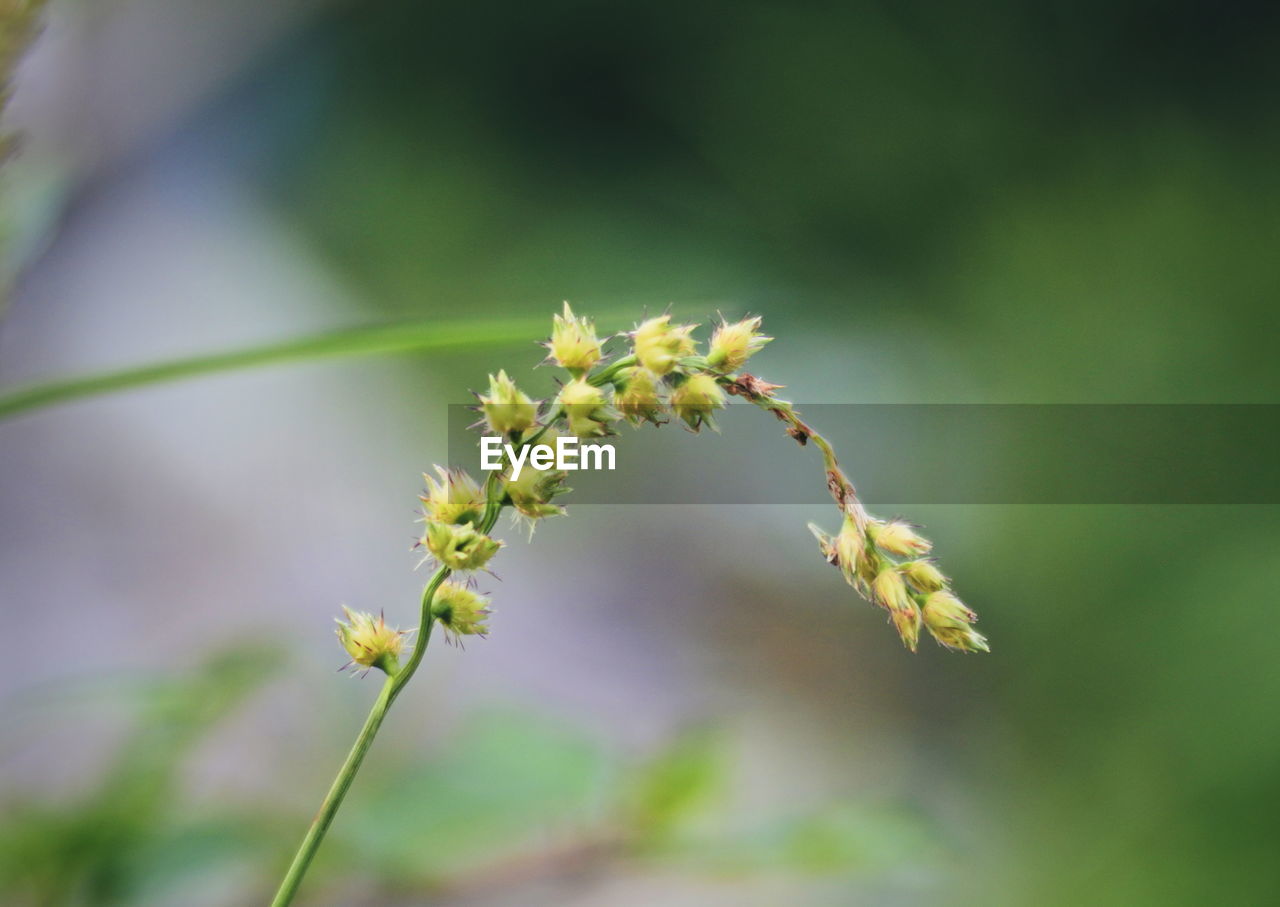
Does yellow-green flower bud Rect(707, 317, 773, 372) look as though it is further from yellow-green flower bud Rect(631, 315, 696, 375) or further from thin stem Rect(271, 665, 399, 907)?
thin stem Rect(271, 665, 399, 907)

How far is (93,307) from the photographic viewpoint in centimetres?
134

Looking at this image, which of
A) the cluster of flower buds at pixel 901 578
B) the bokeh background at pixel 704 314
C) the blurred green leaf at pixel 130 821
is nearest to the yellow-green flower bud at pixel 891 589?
the cluster of flower buds at pixel 901 578

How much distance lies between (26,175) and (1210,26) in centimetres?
164

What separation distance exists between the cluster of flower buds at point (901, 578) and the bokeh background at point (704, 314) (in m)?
0.77

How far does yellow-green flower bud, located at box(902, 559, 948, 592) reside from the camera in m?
0.25

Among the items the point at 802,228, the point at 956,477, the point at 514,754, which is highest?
the point at 802,228

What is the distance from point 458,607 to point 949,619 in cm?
11

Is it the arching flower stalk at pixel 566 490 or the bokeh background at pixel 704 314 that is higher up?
the bokeh background at pixel 704 314

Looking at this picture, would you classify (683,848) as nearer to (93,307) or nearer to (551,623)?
(551,623)

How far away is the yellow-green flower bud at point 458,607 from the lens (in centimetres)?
21

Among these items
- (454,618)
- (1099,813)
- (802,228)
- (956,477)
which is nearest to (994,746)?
(1099,813)
